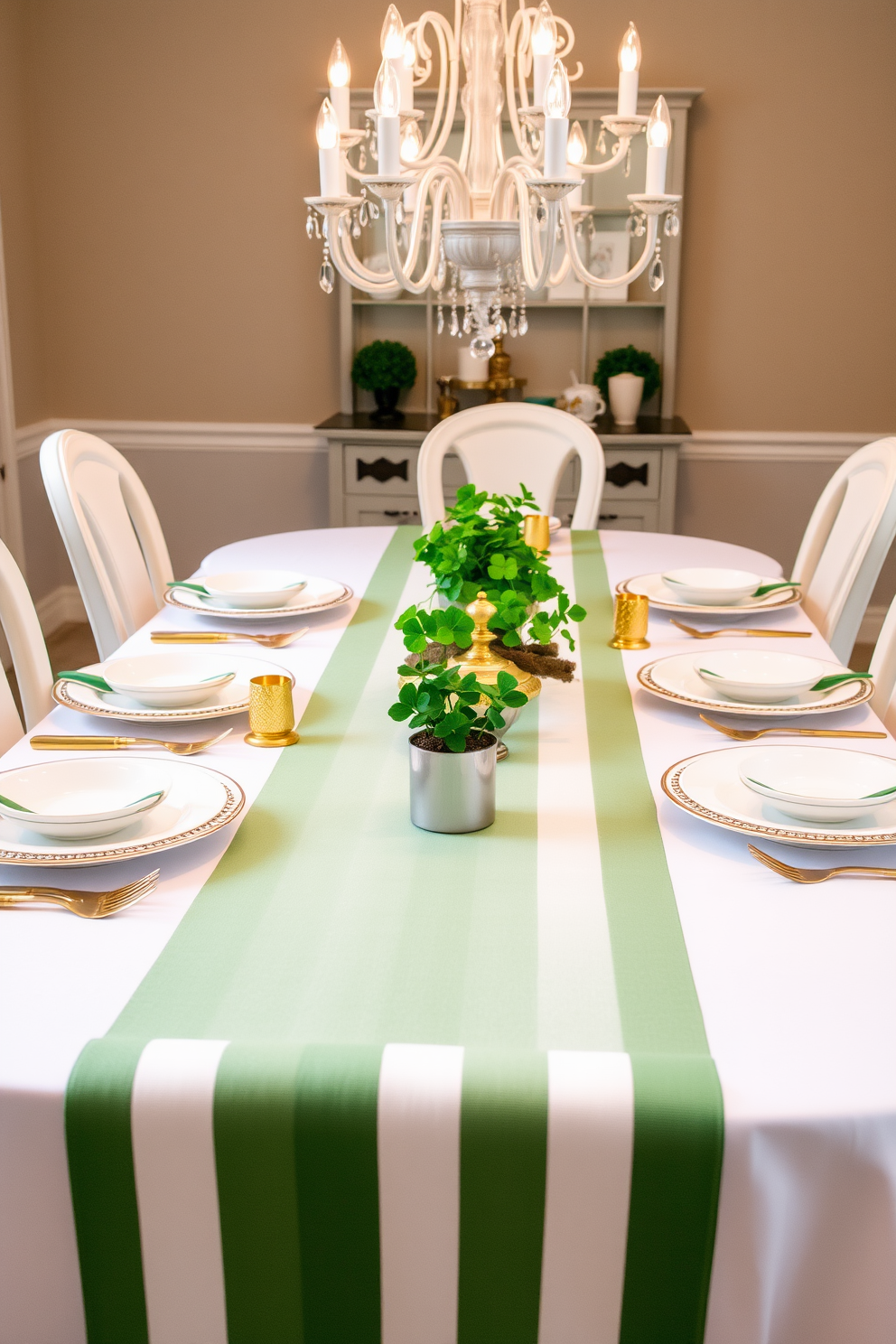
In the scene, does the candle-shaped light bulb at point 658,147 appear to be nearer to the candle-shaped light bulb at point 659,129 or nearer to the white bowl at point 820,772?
the candle-shaped light bulb at point 659,129

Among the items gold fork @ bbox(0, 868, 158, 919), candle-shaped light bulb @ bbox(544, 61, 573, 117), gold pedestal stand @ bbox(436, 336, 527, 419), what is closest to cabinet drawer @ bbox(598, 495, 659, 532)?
gold pedestal stand @ bbox(436, 336, 527, 419)

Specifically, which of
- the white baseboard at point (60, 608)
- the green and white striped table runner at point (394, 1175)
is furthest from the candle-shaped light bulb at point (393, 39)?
the white baseboard at point (60, 608)

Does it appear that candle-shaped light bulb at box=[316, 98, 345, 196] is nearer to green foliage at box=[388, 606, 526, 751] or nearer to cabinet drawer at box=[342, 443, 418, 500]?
green foliage at box=[388, 606, 526, 751]

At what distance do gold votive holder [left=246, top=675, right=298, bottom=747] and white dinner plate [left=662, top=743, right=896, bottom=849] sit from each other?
1.47ft

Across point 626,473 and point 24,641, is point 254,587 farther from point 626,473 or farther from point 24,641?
point 626,473

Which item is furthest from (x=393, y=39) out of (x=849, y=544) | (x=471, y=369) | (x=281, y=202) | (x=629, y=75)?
(x=281, y=202)

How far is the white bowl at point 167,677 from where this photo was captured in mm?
1496

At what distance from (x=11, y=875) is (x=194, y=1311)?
428 millimetres

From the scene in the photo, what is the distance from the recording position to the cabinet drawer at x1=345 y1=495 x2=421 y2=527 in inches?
161

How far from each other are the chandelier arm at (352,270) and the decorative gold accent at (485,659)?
53cm

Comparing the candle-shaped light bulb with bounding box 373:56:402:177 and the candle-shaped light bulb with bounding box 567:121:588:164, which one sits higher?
the candle-shaped light bulb with bounding box 567:121:588:164

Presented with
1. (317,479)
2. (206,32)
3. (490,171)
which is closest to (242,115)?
(206,32)

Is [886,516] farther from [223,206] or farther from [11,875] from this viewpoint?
[223,206]

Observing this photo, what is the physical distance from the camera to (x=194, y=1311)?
2.69 ft
